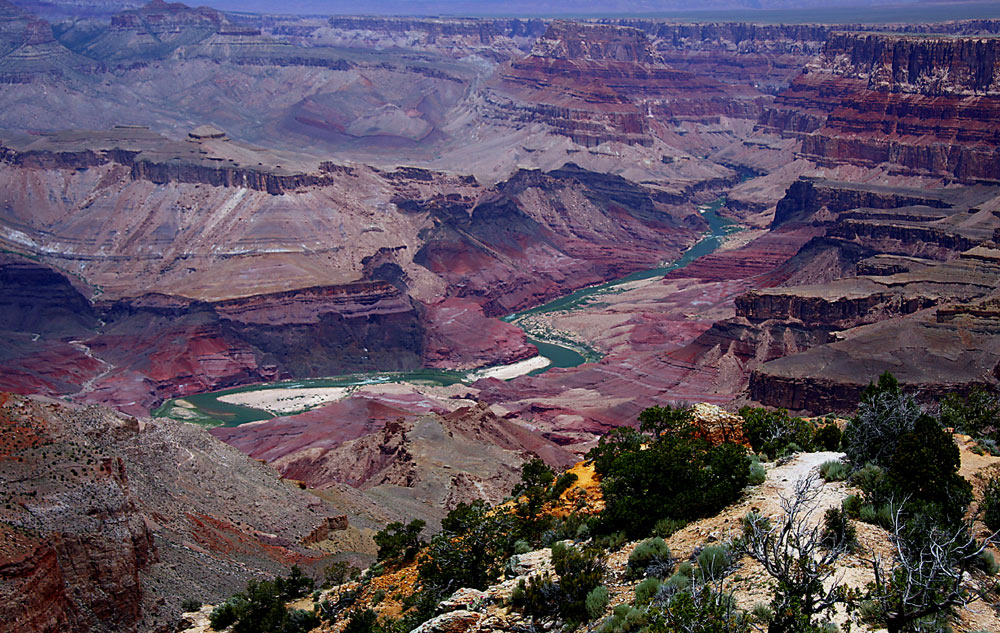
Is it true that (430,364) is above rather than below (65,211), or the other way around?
below

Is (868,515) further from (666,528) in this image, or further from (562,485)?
(562,485)

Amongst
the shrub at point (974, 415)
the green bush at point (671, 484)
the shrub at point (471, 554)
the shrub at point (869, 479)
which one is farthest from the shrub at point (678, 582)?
the shrub at point (974, 415)

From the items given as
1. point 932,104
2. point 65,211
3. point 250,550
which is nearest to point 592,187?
point 932,104

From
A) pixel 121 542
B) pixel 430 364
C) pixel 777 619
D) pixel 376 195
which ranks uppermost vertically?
pixel 777 619

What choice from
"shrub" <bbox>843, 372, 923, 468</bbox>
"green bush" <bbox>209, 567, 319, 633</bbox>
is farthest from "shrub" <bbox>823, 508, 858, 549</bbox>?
"green bush" <bbox>209, 567, 319, 633</bbox>

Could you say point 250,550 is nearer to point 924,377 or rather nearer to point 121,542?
point 121,542

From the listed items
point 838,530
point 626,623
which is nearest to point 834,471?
point 838,530
